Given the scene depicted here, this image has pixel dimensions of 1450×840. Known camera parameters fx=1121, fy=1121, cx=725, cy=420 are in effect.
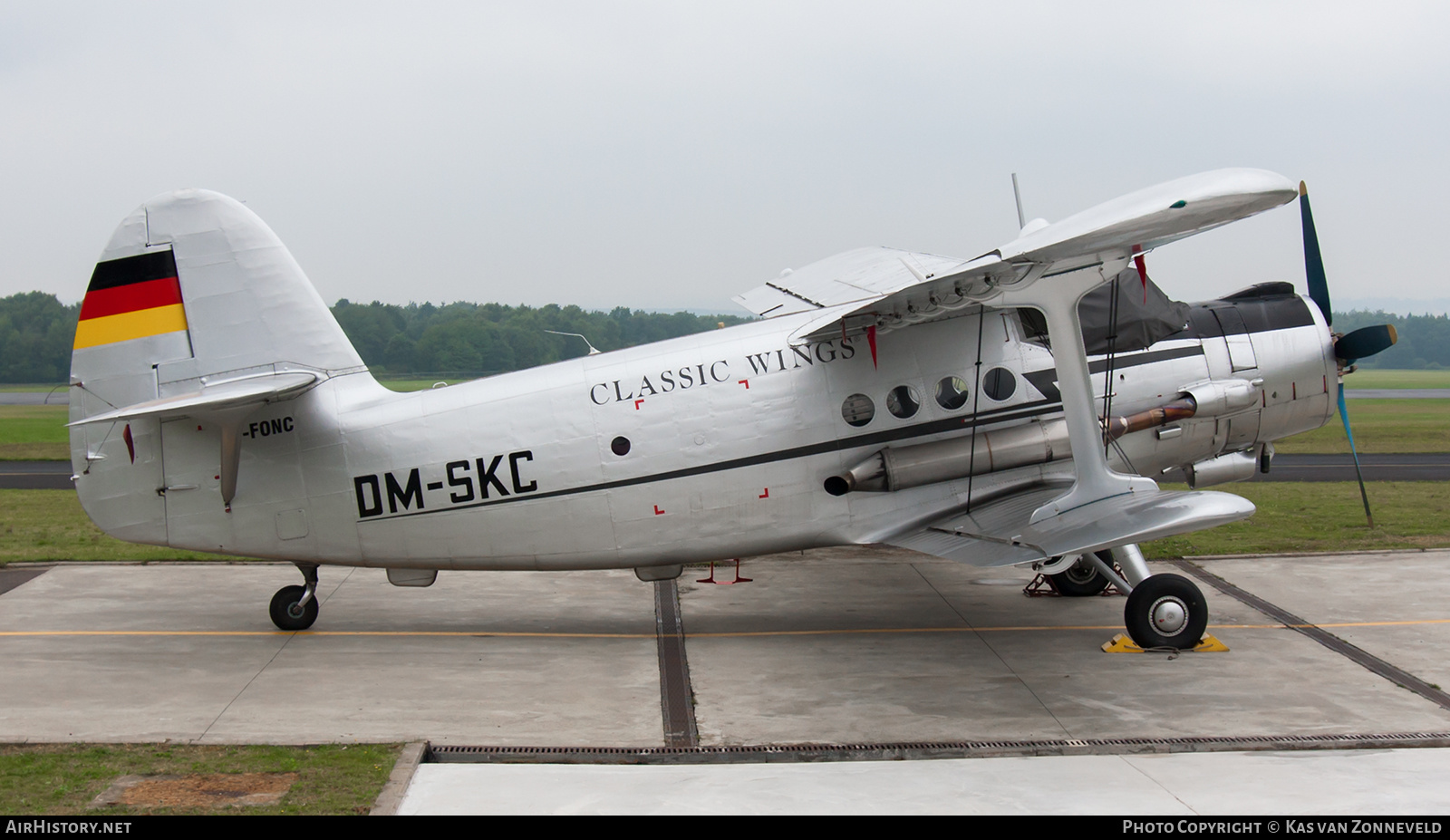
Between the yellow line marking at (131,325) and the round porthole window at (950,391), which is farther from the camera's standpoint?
the round porthole window at (950,391)

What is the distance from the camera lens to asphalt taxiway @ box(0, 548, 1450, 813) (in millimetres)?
7824

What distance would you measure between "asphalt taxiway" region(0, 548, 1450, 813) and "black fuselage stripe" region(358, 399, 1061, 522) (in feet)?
5.00

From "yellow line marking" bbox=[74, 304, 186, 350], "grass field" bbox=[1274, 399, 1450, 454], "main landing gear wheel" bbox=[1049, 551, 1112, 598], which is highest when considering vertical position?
"yellow line marking" bbox=[74, 304, 186, 350]

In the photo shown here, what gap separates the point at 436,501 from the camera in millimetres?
10789

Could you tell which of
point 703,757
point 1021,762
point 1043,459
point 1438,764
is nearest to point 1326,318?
point 1043,459

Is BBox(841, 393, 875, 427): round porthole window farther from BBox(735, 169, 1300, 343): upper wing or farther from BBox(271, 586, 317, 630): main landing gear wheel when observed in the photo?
BBox(271, 586, 317, 630): main landing gear wheel

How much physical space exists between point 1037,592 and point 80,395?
10.4 metres

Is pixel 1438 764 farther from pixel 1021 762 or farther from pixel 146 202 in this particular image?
pixel 146 202

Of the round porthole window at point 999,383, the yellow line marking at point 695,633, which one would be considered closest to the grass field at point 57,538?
the yellow line marking at point 695,633

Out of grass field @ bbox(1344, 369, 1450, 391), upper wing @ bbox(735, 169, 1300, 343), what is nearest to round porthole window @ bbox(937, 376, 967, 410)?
upper wing @ bbox(735, 169, 1300, 343)

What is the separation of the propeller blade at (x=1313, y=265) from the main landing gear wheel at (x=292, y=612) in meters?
11.3

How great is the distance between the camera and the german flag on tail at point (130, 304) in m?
10.9

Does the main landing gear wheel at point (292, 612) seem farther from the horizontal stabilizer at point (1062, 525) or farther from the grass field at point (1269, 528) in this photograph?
the horizontal stabilizer at point (1062, 525)

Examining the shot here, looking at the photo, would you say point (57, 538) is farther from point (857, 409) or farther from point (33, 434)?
point (33, 434)
